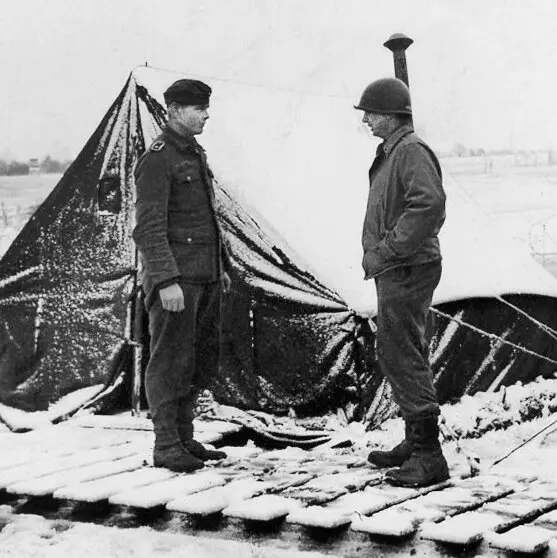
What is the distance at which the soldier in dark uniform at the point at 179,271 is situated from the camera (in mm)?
3416

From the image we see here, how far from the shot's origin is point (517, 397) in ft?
18.8

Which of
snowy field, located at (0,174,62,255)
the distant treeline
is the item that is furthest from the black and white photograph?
the distant treeline

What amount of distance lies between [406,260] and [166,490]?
1144 millimetres

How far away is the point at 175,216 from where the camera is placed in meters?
3.54

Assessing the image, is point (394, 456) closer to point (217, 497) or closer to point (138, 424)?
point (217, 497)

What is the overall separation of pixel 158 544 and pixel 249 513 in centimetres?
29

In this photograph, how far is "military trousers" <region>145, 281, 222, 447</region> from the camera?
3.48 metres

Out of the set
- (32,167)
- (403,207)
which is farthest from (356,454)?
(32,167)

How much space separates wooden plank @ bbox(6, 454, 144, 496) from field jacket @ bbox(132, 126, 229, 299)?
0.69 m

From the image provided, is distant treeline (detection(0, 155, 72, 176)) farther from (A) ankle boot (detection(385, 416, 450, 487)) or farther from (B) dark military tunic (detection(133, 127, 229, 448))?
(A) ankle boot (detection(385, 416, 450, 487))

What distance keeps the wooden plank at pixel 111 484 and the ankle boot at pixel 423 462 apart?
856mm

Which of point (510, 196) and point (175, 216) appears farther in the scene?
point (510, 196)

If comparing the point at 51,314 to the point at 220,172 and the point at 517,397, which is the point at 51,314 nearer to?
the point at 220,172

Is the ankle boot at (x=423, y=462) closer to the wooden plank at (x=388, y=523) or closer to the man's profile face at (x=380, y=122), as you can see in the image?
the wooden plank at (x=388, y=523)
